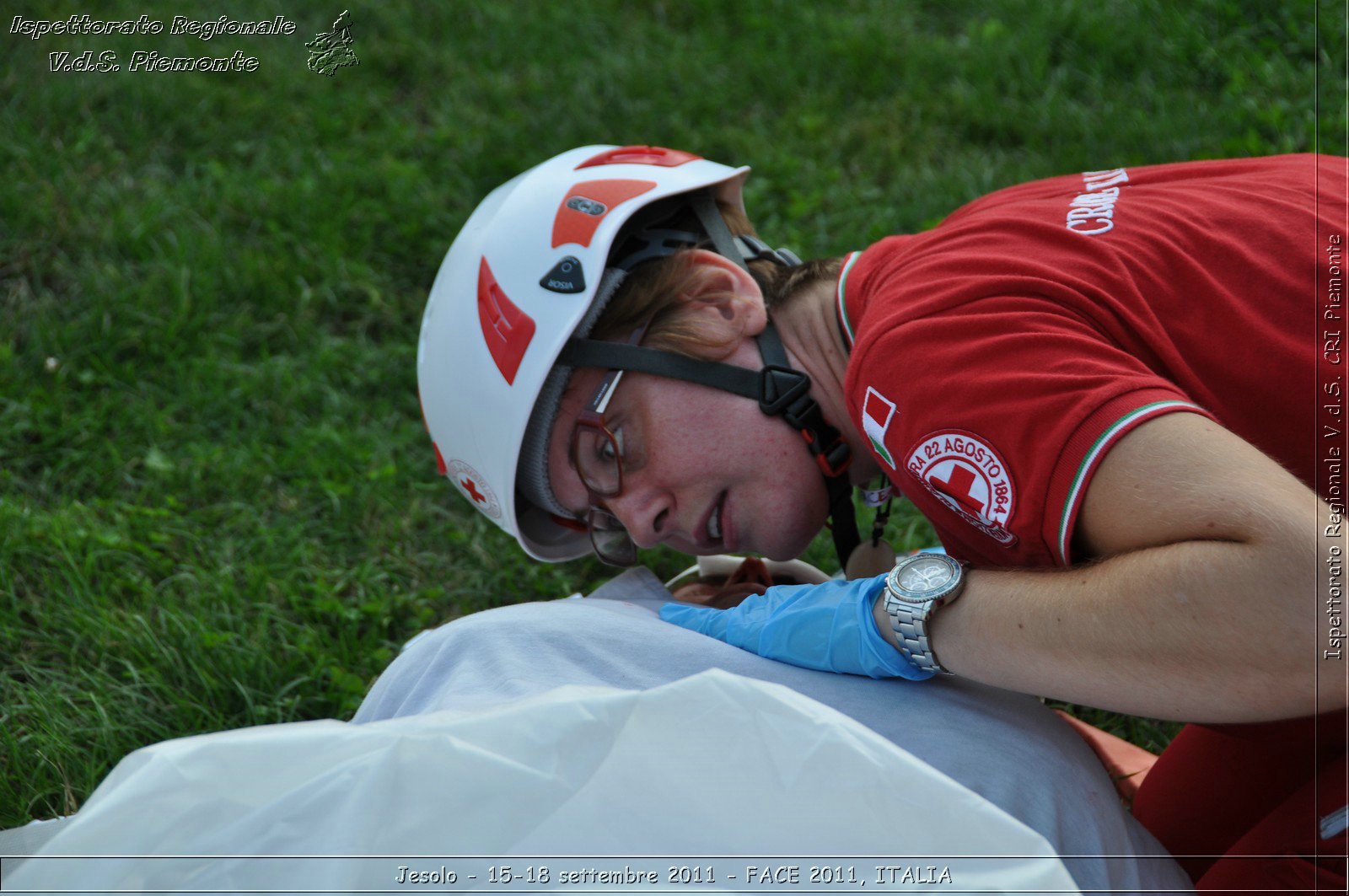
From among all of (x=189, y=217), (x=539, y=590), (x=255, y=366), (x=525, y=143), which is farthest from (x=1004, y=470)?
(x=189, y=217)

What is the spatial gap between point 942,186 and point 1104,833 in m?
2.69

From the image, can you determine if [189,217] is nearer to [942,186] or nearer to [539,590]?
[539,590]

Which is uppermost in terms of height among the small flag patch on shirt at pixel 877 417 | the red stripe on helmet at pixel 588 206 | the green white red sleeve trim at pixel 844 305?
the red stripe on helmet at pixel 588 206

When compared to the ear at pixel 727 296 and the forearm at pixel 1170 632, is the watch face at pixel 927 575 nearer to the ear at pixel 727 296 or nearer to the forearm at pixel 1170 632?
the forearm at pixel 1170 632

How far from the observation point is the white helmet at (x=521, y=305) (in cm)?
242

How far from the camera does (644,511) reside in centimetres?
246

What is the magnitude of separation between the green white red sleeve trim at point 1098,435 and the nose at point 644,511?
98 centimetres

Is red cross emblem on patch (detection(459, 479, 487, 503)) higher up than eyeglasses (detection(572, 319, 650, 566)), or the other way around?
eyeglasses (detection(572, 319, 650, 566))

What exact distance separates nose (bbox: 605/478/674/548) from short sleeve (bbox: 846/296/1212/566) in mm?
625

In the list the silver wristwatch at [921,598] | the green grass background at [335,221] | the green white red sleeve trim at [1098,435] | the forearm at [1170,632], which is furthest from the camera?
the green grass background at [335,221]

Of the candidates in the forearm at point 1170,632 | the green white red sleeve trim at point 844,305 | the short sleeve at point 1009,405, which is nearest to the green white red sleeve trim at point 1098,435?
the short sleeve at point 1009,405

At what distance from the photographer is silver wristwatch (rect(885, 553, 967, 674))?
73.2 inches

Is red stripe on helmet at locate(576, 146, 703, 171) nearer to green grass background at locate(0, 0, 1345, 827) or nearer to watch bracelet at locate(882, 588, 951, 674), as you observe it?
green grass background at locate(0, 0, 1345, 827)

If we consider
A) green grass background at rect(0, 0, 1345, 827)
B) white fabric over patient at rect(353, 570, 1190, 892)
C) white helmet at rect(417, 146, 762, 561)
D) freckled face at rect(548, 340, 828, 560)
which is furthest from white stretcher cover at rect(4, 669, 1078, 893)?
green grass background at rect(0, 0, 1345, 827)
